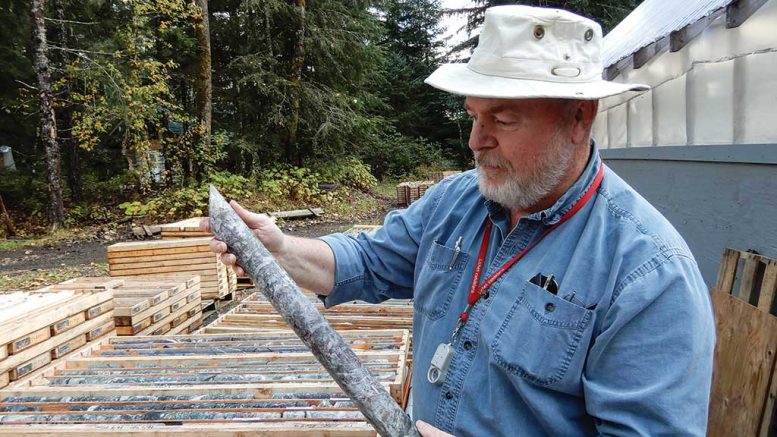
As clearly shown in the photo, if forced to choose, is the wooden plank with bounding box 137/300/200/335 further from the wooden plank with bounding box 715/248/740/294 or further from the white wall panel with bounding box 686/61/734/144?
the white wall panel with bounding box 686/61/734/144

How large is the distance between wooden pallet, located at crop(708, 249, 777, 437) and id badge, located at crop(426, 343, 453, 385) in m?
2.67

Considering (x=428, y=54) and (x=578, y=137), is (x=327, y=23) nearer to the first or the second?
(x=428, y=54)

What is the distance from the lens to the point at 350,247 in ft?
7.93

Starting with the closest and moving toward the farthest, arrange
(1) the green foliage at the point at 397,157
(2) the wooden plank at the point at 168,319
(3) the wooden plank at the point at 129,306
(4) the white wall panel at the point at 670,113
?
(4) the white wall panel at the point at 670,113 → (3) the wooden plank at the point at 129,306 → (2) the wooden plank at the point at 168,319 → (1) the green foliage at the point at 397,157

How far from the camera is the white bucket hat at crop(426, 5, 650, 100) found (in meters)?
1.67

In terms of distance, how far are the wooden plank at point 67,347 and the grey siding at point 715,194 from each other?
18.8ft

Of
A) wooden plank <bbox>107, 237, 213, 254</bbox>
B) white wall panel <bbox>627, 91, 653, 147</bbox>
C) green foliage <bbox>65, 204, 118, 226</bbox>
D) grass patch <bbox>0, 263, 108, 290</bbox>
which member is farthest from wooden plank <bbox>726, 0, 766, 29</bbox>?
green foliage <bbox>65, 204, 118, 226</bbox>

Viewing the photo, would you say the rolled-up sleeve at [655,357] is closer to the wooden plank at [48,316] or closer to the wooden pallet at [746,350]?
the wooden pallet at [746,350]

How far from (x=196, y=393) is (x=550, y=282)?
2483mm

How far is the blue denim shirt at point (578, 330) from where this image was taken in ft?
4.71

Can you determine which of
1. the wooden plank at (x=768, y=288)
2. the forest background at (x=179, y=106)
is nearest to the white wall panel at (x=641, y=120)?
the wooden plank at (x=768, y=288)

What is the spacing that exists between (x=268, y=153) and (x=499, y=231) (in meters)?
17.8

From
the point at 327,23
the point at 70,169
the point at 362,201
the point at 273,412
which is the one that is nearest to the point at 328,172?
the point at 362,201

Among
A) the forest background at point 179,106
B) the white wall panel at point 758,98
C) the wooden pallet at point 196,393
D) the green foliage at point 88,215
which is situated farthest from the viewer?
the green foliage at point 88,215
